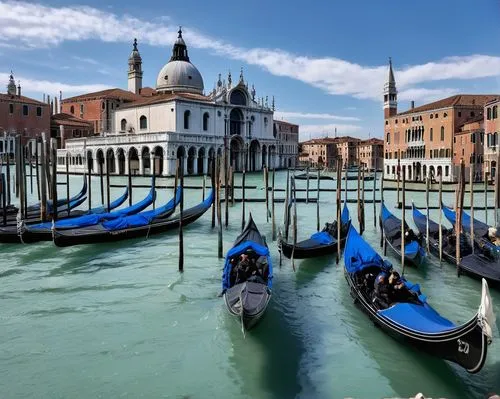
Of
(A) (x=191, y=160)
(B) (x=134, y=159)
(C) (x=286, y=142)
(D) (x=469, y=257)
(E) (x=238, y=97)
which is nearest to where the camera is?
(D) (x=469, y=257)

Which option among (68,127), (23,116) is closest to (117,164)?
(23,116)

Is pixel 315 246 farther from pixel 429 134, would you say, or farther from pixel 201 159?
pixel 201 159

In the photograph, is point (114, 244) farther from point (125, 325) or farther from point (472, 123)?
point (472, 123)

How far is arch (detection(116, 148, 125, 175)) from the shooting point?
1145 inches

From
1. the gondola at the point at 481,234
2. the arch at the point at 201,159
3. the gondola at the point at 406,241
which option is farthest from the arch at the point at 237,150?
the gondola at the point at 406,241

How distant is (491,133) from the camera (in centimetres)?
1964

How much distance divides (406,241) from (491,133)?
15132 millimetres

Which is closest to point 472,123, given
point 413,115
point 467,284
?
point 413,115

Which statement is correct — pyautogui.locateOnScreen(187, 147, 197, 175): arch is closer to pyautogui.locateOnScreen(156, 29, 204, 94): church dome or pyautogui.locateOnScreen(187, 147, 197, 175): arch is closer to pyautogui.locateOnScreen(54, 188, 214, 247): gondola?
pyautogui.locateOnScreen(156, 29, 204, 94): church dome

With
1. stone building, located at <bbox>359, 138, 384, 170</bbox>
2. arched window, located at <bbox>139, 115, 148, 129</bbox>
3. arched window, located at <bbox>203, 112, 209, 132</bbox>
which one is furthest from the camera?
stone building, located at <bbox>359, 138, 384, 170</bbox>

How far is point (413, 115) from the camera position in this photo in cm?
2655

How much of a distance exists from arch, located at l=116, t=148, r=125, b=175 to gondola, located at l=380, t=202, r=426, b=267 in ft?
76.2

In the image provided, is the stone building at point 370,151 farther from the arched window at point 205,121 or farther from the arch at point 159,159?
the arch at point 159,159

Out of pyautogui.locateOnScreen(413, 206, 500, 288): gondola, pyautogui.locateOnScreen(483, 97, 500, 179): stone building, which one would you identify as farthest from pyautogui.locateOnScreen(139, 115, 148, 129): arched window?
pyautogui.locateOnScreen(413, 206, 500, 288): gondola
